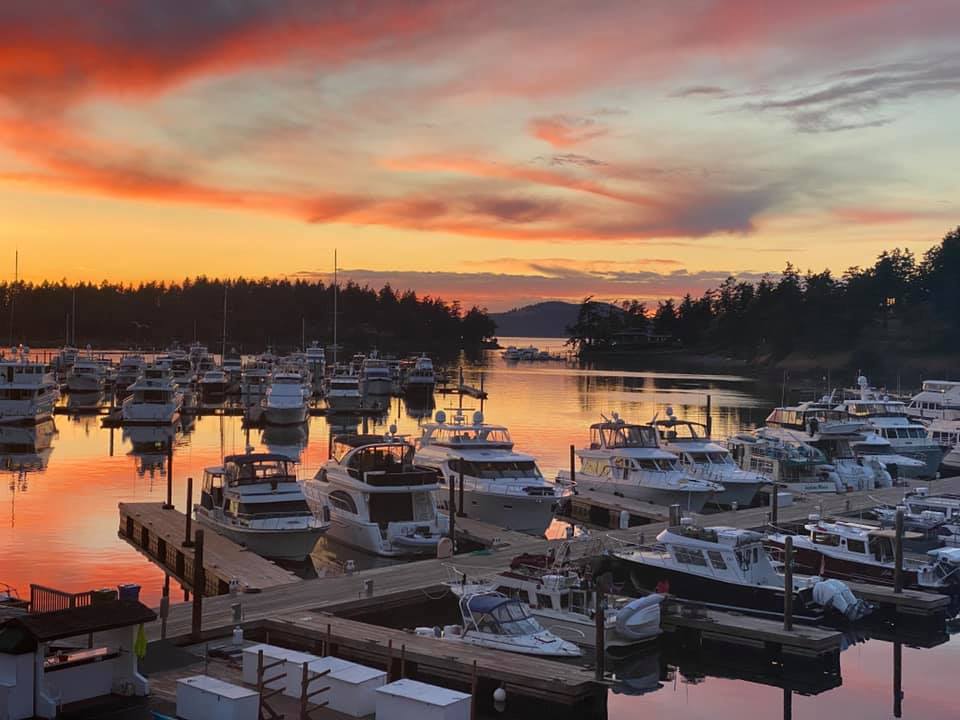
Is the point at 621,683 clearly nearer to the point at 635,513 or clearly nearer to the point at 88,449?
the point at 635,513

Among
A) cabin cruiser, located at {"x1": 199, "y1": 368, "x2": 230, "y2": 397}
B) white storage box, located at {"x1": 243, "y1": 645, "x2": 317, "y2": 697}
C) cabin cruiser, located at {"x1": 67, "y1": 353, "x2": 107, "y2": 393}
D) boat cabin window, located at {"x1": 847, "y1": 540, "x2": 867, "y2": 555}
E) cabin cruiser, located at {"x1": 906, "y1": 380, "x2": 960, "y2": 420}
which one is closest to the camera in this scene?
white storage box, located at {"x1": 243, "y1": 645, "x2": 317, "y2": 697}

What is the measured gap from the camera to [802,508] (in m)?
42.7

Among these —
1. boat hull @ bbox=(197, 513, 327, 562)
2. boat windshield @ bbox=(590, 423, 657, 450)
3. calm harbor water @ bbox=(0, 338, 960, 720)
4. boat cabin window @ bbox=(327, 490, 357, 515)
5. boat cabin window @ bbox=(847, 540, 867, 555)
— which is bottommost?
calm harbor water @ bbox=(0, 338, 960, 720)

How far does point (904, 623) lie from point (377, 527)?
17847 mm

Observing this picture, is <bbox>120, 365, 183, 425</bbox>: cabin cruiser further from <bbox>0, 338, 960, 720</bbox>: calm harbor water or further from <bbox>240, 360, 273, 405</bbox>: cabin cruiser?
<bbox>240, 360, 273, 405</bbox>: cabin cruiser

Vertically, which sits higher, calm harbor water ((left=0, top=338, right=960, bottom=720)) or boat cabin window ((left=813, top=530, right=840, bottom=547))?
boat cabin window ((left=813, top=530, right=840, bottom=547))

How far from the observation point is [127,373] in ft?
379

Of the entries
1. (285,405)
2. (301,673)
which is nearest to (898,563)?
(301,673)

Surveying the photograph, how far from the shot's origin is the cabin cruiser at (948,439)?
199ft

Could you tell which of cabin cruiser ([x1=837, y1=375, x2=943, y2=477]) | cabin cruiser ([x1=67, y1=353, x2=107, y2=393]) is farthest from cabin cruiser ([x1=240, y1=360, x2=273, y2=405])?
cabin cruiser ([x1=837, y1=375, x2=943, y2=477])

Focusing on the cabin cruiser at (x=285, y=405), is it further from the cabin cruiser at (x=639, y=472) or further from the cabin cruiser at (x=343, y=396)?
the cabin cruiser at (x=639, y=472)

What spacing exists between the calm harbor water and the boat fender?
0.97 meters

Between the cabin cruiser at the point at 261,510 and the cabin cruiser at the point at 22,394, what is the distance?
1963 inches

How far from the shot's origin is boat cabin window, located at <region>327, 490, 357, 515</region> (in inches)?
1479
